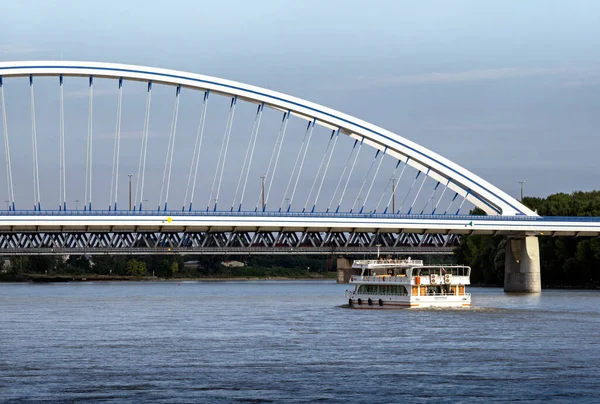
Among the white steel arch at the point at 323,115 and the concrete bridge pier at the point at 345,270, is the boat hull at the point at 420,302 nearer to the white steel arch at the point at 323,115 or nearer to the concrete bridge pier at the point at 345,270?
the white steel arch at the point at 323,115

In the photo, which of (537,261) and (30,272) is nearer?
(537,261)

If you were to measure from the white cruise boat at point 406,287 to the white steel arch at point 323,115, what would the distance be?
19.2 metres

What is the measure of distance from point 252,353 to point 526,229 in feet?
183

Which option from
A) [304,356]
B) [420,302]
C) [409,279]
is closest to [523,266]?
[420,302]

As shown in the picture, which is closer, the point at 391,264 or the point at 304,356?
the point at 304,356

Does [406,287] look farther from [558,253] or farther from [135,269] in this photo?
[135,269]

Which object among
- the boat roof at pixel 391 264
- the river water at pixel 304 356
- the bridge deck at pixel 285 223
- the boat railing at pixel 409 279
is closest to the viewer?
the river water at pixel 304 356

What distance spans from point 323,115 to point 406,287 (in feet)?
76.3

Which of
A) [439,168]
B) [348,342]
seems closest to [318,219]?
[439,168]

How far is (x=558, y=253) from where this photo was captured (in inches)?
4532

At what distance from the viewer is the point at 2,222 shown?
82.9 meters

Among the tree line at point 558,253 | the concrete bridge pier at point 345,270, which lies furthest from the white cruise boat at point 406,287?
the concrete bridge pier at point 345,270

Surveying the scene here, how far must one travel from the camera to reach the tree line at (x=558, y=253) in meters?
112

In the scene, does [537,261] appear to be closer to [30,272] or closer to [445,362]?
[445,362]
